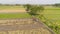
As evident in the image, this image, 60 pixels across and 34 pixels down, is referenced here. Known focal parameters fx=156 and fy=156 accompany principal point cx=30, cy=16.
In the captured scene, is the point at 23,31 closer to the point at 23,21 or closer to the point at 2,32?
the point at 2,32

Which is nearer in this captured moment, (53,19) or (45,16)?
(53,19)

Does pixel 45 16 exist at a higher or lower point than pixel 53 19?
lower

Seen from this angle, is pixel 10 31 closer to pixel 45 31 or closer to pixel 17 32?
pixel 17 32

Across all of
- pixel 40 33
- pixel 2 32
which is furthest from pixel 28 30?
pixel 2 32

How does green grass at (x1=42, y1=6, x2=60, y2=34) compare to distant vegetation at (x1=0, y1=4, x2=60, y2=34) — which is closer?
green grass at (x1=42, y1=6, x2=60, y2=34)

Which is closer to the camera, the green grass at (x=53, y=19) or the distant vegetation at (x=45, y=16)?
the green grass at (x=53, y=19)

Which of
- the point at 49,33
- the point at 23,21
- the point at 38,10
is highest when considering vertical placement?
the point at 49,33

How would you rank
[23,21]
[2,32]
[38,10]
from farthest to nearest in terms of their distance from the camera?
1. [38,10]
2. [23,21]
3. [2,32]

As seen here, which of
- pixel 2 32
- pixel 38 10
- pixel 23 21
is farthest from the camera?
pixel 38 10

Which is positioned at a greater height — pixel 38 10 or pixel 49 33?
pixel 49 33

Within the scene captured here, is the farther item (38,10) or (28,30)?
(38,10)
